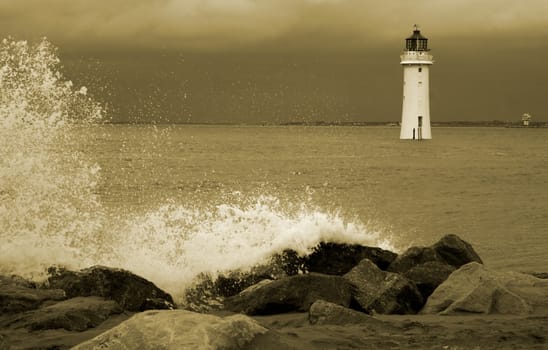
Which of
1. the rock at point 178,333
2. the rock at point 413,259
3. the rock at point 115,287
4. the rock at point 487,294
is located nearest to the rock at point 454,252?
the rock at point 413,259

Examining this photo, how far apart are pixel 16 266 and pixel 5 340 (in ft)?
12.3

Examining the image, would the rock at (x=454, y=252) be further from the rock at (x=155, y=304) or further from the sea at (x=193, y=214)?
the rock at (x=155, y=304)

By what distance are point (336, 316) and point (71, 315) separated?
2.21 metres

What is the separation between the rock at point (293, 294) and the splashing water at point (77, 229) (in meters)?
1.65

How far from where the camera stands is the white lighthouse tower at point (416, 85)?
52438 millimetres

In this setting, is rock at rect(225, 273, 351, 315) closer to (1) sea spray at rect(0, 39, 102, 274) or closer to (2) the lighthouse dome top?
(1) sea spray at rect(0, 39, 102, 274)

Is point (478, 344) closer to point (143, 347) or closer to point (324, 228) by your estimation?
point (143, 347)

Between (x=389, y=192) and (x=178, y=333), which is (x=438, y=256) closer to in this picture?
(x=178, y=333)

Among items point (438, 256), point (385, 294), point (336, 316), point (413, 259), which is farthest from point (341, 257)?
point (336, 316)

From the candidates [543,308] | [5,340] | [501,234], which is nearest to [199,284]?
[5,340]

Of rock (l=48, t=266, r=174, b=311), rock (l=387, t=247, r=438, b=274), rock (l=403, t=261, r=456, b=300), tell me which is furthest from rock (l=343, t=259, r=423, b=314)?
rock (l=48, t=266, r=174, b=311)

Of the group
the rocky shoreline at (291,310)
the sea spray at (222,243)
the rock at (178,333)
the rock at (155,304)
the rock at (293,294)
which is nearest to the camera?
the rock at (178,333)

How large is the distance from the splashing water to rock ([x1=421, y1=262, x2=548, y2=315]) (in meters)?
2.62

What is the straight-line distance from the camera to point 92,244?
38.2 feet
